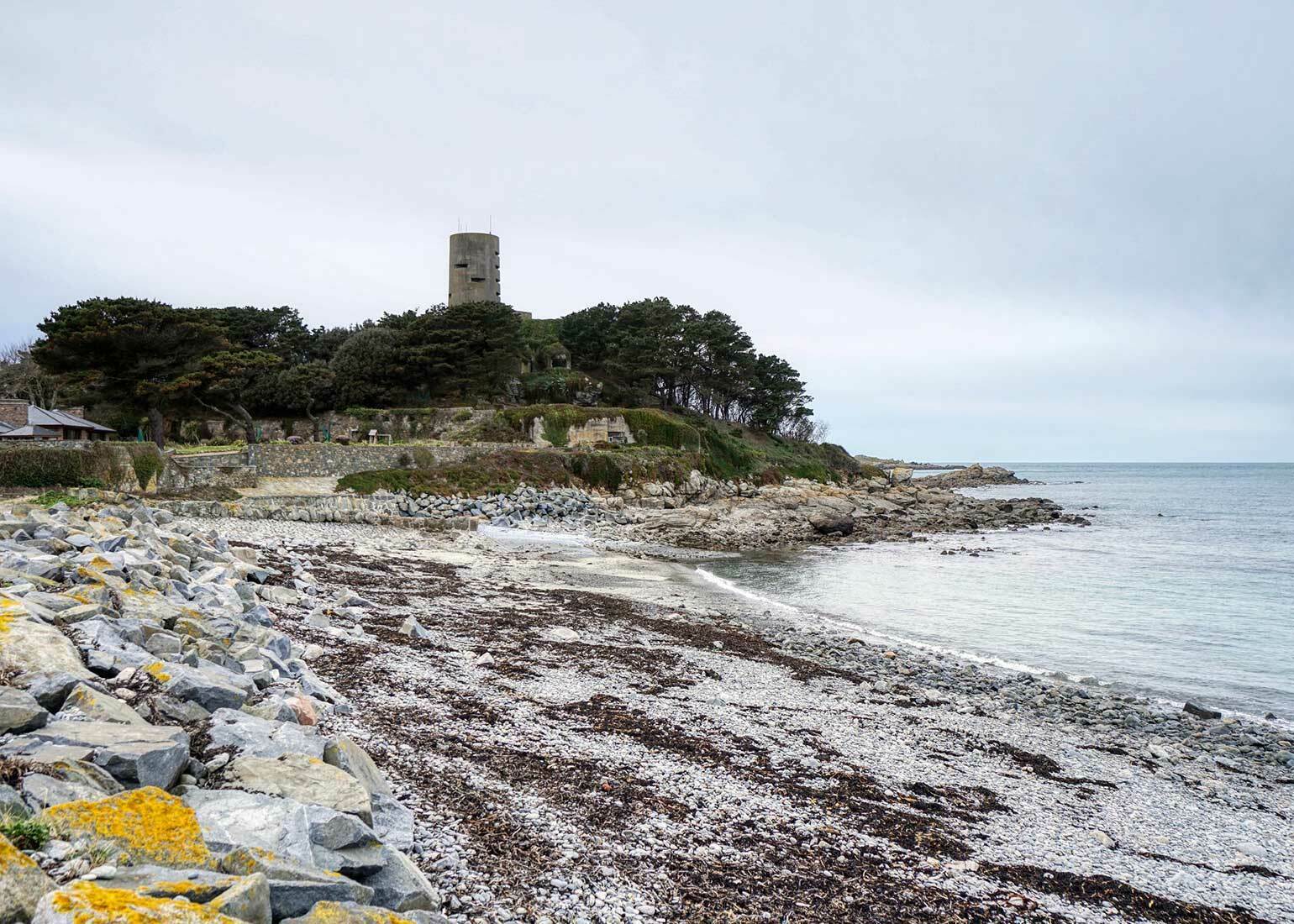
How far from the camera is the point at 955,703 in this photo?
34.1ft

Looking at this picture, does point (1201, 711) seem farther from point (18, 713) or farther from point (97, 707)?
point (18, 713)

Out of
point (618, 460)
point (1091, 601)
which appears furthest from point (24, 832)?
point (618, 460)

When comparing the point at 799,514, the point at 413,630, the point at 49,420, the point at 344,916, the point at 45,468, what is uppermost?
the point at 49,420

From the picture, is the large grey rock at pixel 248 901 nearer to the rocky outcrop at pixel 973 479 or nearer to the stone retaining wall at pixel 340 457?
the stone retaining wall at pixel 340 457

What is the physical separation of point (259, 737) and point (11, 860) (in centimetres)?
196

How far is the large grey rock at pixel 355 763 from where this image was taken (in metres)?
4.43

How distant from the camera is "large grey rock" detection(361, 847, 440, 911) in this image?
3.29m

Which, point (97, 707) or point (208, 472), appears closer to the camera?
point (97, 707)

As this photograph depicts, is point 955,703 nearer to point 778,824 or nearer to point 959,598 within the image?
point 778,824

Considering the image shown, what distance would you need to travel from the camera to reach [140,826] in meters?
2.88

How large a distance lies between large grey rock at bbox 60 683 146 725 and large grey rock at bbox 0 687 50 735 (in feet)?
0.68

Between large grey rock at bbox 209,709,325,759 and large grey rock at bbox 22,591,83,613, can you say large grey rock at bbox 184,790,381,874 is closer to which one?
large grey rock at bbox 209,709,325,759

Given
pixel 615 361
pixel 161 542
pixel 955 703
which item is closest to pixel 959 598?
pixel 955 703

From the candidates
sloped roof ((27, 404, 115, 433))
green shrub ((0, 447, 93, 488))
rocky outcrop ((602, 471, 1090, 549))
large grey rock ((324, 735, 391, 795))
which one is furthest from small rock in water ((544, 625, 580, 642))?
sloped roof ((27, 404, 115, 433))
